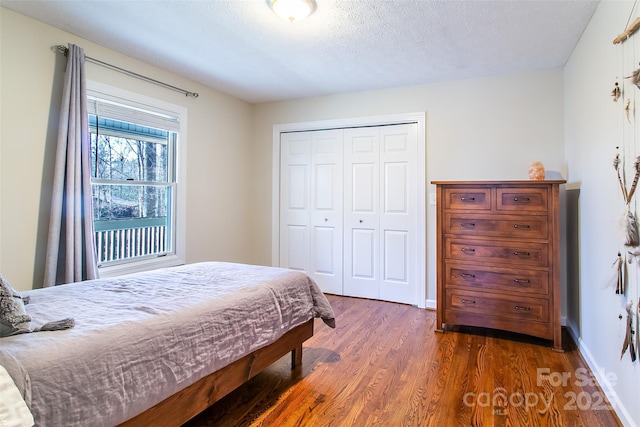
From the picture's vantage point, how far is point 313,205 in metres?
4.22

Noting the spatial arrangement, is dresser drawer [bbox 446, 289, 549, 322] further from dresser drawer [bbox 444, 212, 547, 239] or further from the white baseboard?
dresser drawer [bbox 444, 212, 547, 239]

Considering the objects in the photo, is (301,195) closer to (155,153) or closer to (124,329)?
(155,153)

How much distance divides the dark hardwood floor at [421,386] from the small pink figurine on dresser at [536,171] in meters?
1.33

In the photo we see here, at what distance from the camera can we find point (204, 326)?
150 cm

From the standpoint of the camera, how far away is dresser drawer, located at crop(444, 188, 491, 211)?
2.78m

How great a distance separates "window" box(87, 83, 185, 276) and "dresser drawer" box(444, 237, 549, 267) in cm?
261

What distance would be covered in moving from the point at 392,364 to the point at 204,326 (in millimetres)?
1396

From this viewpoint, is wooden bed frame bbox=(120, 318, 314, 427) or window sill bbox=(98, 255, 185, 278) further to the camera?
window sill bbox=(98, 255, 185, 278)

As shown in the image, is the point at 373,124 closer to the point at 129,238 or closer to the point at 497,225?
the point at 497,225

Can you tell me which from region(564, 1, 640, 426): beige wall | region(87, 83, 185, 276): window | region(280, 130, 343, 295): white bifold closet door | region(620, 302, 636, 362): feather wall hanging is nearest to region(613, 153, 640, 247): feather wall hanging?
region(564, 1, 640, 426): beige wall

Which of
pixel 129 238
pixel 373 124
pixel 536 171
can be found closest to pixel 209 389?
pixel 129 238

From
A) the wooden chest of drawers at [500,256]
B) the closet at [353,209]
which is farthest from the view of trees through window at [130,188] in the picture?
the wooden chest of drawers at [500,256]

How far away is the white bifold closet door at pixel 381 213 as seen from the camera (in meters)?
3.70

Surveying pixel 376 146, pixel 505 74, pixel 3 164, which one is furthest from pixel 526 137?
pixel 3 164
